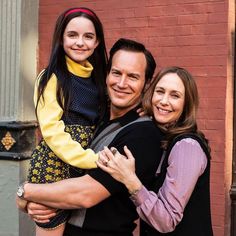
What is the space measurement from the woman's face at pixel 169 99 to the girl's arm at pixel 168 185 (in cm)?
22

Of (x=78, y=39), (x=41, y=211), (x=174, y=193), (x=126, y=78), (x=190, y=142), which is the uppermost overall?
(x=78, y=39)

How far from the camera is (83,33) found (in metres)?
2.84

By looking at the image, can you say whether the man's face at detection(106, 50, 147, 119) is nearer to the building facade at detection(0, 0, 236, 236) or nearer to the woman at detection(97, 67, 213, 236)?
the woman at detection(97, 67, 213, 236)

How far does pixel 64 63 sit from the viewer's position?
9.36 feet

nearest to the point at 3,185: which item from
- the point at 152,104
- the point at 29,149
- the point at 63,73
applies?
the point at 29,149

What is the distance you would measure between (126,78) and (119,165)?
480 mm

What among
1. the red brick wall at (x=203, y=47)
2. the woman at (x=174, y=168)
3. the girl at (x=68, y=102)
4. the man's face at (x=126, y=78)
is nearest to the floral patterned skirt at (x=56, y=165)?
the girl at (x=68, y=102)

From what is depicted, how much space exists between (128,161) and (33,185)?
544mm

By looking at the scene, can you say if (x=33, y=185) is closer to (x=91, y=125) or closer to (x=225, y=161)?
(x=91, y=125)

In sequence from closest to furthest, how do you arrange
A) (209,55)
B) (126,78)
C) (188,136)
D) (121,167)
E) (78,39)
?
1. (121,167)
2. (188,136)
3. (126,78)
4. (78,39)
5. (209,55)

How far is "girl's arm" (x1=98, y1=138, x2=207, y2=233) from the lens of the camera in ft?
7.52

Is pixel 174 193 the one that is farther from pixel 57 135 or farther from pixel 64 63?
pixel 64 63

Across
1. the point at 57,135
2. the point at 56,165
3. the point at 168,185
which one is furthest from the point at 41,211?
the point at 168,185

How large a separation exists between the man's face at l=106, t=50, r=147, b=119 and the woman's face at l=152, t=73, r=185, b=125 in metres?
0.11
